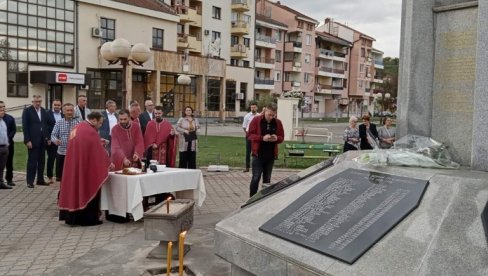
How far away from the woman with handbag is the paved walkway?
137 centimetres

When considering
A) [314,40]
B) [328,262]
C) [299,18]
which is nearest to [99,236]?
[328,262]

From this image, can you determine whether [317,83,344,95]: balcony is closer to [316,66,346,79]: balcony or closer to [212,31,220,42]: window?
[316,66,346,79]: balcony

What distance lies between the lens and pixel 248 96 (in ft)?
186

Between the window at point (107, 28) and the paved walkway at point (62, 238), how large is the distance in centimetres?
3123

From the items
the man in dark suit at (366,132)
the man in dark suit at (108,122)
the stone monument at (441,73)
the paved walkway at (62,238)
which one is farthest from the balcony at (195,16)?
the stone monument at (441,73)

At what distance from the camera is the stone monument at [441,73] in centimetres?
604

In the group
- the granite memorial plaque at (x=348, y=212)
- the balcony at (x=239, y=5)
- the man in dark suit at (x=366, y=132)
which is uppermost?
the balcony at (x=239, y=5)

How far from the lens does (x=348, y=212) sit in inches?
181

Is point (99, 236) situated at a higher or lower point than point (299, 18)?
lower

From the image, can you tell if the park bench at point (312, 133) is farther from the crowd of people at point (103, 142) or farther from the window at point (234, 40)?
the window at point (234, 40)

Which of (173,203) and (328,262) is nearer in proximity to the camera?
(328,262)

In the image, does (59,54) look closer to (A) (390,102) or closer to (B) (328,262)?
(B) (328,262)

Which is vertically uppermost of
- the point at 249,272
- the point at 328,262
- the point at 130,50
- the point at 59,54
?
the point at 59,54

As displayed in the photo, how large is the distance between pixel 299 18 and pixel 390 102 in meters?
17.5
